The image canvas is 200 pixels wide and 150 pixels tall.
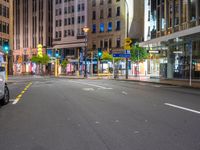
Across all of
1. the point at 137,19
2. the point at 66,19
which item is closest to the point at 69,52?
the point at 66,19

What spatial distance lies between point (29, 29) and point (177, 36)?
83.1 metres

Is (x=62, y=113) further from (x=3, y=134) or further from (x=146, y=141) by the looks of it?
(x=146, y=141)

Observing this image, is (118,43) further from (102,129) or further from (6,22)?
(102,129)

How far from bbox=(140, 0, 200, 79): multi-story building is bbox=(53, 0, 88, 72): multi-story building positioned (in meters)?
44.9

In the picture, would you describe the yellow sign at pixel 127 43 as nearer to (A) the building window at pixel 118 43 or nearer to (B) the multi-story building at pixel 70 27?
(A) the building window at pixel 118 43

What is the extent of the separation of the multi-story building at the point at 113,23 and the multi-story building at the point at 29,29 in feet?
71.1

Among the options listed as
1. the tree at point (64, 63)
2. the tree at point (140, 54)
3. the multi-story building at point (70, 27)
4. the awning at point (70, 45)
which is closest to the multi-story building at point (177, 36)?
the tree at point (140, 54)

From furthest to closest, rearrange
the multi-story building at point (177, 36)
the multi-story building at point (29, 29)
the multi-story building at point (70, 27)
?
the multi-story building at point (29, 29)
the multi-story building at point (70, 27)
the multi-story building at point (177, 36)

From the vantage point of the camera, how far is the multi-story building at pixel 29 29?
108 metres

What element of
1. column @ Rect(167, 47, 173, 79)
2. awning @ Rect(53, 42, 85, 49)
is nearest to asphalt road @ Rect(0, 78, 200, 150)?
column @ Rect(167, 47, 173, 79)

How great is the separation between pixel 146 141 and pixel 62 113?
4.69 metres

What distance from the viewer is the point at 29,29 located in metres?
112

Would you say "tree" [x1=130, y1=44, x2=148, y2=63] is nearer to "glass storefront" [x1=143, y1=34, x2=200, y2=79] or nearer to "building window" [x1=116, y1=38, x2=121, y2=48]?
"building window" [x1=116, y1=38, x2=121, y2=48]

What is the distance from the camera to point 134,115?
10.4m
